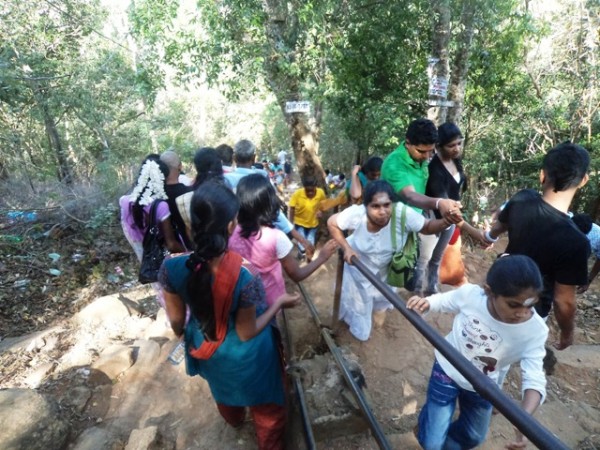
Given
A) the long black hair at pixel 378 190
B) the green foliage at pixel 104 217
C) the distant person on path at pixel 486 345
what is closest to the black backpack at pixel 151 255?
the long black hair at pixel 378 190

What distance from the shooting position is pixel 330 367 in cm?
273

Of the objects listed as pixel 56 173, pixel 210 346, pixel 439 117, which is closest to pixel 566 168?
pixel 210 346

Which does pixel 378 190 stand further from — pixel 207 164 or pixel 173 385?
pixel 173 385

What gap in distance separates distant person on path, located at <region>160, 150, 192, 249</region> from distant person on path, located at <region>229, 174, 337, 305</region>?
828 millimetres

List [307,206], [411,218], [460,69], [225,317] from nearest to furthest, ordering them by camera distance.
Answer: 1. [225,317]
2. [411,218]
3. [307,206]
4. [460,69]

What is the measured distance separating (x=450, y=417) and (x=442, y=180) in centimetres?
202

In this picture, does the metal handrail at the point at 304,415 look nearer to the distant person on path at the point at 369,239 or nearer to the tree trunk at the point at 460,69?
the distant person on path at the point at 369,239

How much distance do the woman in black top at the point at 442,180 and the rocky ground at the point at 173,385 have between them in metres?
0.72

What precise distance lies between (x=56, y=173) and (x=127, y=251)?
472 cm

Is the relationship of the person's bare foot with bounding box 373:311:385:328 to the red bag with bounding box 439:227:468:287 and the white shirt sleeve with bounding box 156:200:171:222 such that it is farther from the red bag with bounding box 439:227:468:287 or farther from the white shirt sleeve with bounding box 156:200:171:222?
the white shirt sleeve with bounding box 156:200:171:222

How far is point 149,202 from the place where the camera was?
120 inches

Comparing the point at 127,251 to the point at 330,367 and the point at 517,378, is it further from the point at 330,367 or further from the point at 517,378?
the point at 517,378

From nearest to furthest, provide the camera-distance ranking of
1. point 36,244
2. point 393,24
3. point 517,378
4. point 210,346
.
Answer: point 210,346
point 517,378
point 393,24
point 36,244

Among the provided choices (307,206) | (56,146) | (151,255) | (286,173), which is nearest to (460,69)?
(307,206)
